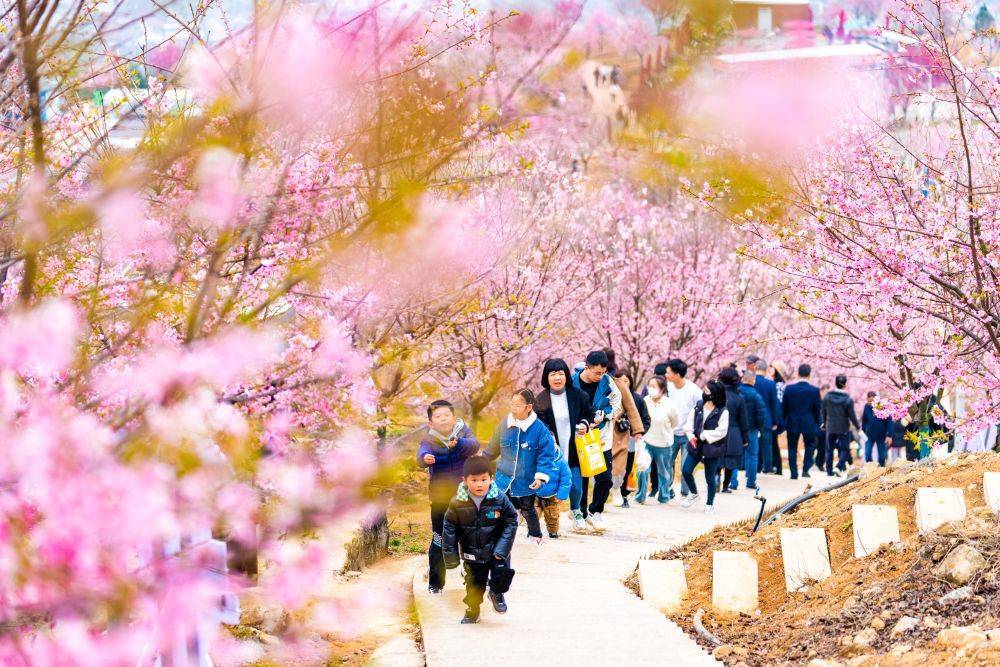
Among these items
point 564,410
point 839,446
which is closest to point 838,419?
point 839,446

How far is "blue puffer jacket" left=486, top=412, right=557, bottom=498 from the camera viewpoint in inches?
357

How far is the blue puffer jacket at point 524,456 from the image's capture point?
29.8ft

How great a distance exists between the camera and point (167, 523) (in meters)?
2.50

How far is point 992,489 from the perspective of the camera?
8.12m

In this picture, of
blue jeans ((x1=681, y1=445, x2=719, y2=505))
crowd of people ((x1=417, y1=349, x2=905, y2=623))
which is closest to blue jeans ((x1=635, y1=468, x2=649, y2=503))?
crowd of people ((x1=417, y1=349, x2=905, y2=623))

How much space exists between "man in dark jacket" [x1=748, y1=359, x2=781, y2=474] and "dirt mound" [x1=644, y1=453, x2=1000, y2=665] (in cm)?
575

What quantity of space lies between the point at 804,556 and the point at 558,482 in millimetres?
2362

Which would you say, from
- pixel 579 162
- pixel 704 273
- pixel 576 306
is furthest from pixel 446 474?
pixel 579 162

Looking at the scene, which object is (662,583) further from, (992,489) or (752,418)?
(752,418)

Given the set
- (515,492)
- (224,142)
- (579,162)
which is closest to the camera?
(224,142)

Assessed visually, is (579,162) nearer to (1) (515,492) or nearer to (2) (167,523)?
(1) (515,492)

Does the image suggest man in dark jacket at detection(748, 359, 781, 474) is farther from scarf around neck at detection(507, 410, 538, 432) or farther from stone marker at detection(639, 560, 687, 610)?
stone marker at detection(639, 560, 687, 610)

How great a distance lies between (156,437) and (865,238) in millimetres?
7174

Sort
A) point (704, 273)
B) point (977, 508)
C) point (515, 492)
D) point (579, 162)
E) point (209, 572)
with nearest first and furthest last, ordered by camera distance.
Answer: point (209, 572)
point (977, 508)
point (515, 492)
point (704, 273)
point (579, 162)
